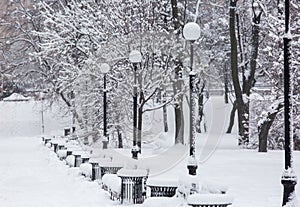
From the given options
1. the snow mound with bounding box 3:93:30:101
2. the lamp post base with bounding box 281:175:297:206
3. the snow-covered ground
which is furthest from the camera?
the snow mound with bounding box 3:93:30:101

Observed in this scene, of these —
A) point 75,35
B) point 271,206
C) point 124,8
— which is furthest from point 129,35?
point 271,206

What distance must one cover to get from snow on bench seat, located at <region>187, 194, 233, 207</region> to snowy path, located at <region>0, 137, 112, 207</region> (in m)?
3.67

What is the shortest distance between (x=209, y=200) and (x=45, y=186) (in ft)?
26.1

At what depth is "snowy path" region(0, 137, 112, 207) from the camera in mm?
14000

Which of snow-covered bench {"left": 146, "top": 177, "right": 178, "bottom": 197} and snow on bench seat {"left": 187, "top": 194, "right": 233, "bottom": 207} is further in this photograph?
snow-covered bench {"left": 146, "top": 177, "right": 178, "bottom": 197}

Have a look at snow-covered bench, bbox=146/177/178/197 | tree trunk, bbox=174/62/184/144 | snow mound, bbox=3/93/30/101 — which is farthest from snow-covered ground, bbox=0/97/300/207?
snow mound, bbox=3/93/30/101

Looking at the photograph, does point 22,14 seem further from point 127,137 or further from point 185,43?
point 185,43

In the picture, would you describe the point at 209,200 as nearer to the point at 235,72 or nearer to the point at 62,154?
the point at 62,154

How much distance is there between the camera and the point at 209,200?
405 inches

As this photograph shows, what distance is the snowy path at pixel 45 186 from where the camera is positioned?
1400cm

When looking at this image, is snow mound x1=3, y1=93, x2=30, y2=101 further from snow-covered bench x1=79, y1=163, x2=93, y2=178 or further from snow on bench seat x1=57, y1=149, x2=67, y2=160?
snow-covered bench x1=79, y1=163, x2=93, y2=178

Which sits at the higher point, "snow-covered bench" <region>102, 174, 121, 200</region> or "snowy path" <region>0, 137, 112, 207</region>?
"snow-covered bench" <region>102, 174, 121, 200</region>

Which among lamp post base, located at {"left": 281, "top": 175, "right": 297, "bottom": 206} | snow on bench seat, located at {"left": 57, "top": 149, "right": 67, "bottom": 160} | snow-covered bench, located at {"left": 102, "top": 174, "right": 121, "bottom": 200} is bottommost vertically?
snow on bench seat, located at {"left": 57, "top": 149, "right": 67, "bottom": 160}

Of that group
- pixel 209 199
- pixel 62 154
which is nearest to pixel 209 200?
pixel 209 199
